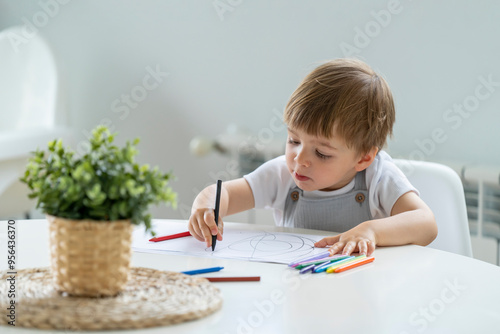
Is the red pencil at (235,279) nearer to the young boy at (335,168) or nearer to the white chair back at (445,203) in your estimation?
the young boy at (335,168)

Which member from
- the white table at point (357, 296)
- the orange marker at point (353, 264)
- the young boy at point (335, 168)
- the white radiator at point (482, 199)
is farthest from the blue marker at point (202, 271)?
the white radiator at point (482, 199)

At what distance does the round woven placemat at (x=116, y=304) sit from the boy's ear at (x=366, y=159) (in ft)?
1.85

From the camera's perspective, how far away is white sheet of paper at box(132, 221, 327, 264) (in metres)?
0.82

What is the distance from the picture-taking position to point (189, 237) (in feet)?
3.06

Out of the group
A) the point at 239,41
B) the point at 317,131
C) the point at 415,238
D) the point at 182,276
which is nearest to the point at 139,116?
the point at 239,41

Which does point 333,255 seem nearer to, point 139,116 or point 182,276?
point 182,276

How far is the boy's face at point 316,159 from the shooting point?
107 centimetres

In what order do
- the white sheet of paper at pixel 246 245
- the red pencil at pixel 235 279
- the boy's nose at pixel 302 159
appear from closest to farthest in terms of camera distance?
the red pencil at pixel 235 279 < the white sheet of paper at pixel 246 245 < the boy's nose at pixel 302 159

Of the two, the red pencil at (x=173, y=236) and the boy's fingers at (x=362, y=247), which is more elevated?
the boy's fingers at (x=362, y=247)

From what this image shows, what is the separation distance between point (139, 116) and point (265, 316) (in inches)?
74.2

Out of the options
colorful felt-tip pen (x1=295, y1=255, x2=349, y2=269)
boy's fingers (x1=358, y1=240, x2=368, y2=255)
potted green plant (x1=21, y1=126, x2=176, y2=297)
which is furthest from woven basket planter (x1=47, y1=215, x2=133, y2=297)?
boy's fingers (x1=358, y1=240, x2=368, y2=255)

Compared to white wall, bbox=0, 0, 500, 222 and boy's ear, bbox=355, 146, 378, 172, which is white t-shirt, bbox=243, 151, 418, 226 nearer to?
boy's ear, bbox=355, 146, 378, 172

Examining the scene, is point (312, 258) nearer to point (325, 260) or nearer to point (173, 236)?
point (325, 260)

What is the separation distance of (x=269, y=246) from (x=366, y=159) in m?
0.35
